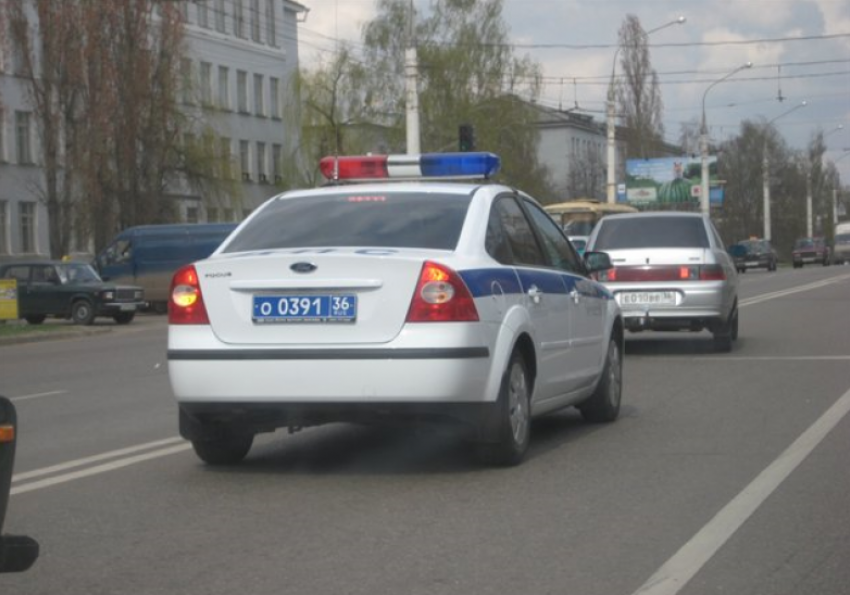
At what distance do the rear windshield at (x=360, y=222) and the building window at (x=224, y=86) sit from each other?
65914mm

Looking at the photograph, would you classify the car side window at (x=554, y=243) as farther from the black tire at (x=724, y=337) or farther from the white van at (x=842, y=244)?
the white van at (x=842, y=244)

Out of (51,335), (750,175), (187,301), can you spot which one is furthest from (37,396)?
(750,175)

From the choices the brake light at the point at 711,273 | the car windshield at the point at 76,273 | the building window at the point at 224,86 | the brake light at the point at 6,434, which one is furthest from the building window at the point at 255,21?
the brake light at the point at 6,434

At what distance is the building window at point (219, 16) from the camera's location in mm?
73625

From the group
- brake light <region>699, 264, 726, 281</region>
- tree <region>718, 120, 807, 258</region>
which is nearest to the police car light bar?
brake light <region>699, 264, 726, 281</region>

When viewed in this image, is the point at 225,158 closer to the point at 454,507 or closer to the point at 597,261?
the point at 597,261

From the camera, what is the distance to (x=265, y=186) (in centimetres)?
7875

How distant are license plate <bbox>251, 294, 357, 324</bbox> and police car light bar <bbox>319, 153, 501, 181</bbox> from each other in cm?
221

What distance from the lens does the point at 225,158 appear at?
57.3 m

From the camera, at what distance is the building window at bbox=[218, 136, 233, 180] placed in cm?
5697

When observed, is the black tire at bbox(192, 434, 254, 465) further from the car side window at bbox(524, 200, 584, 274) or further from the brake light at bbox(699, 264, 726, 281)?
the brake light at bbox(699, 264, 726, 281)

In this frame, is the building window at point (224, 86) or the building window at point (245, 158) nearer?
the building window at point (224, 86)

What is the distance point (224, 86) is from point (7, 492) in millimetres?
71749

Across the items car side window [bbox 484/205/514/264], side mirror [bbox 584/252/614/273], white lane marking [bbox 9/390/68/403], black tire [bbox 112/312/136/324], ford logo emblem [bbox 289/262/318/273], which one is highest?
car side window [bbox 484/205/514/264]
